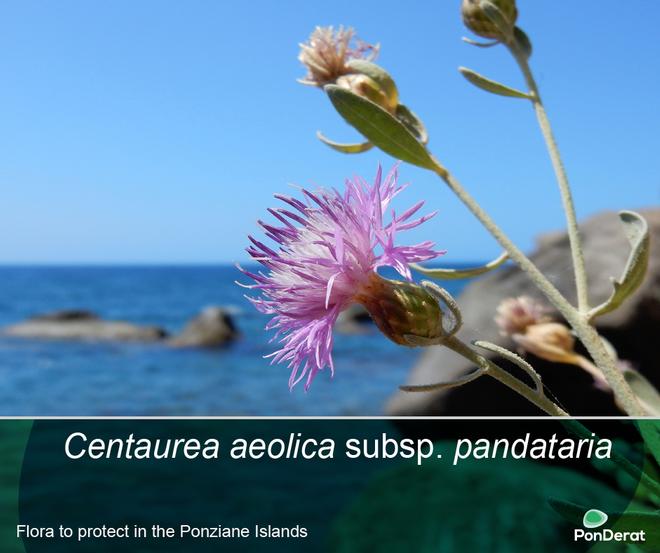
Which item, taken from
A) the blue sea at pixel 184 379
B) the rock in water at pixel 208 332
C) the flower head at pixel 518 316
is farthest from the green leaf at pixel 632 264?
the rock in water at pixel 208 332

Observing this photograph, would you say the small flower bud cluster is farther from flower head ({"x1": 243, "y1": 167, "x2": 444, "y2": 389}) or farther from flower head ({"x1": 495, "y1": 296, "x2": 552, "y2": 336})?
flower head ({"x1": 243, "y1": 167, "x2": 444, "y2": 389})

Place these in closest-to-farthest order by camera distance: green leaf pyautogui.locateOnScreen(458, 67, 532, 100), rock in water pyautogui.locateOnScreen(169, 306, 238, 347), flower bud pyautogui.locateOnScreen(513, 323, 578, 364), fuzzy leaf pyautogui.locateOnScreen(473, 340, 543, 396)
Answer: fuzzy leaf pyautogui.locateOnScreen(473, 340, 543, 396) → green leaf pyautogui.locateOnScreen(458, 67, 532, 100) → flower bud pyautogui.locateOnScreen(513, 323, 578, 364) → rock in water pyautogui.locateOnScreen(169, 306, 238, 347)

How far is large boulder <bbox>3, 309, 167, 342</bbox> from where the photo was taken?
51.1 feet

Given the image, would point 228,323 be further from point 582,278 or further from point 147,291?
point 147,291

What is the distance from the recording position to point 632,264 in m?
0.69

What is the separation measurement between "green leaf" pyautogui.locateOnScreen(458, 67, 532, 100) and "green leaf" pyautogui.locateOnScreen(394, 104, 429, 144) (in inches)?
2.7

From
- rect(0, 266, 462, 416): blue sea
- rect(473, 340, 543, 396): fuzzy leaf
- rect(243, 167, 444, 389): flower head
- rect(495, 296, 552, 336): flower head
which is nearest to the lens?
rect(473, 340, 543, 396): fuzzy leaf

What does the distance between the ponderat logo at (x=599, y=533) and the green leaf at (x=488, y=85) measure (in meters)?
0.42

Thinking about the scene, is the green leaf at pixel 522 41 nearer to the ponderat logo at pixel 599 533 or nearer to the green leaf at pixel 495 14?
the green leaf at pixel 495 14

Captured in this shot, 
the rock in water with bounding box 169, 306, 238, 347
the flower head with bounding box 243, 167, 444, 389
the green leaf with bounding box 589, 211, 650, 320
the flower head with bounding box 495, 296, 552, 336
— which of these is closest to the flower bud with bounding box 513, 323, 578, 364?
the flower head with bounding box 495, 296, 552, 336

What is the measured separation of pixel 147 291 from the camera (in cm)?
3284

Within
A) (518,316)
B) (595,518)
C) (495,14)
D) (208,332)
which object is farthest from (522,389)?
(208,332)

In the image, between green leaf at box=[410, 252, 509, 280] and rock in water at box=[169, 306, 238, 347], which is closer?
green leaf at box=[410, 252, 509, 280]

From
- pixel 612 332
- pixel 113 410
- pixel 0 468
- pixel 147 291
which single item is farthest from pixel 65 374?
pixel 147 291
